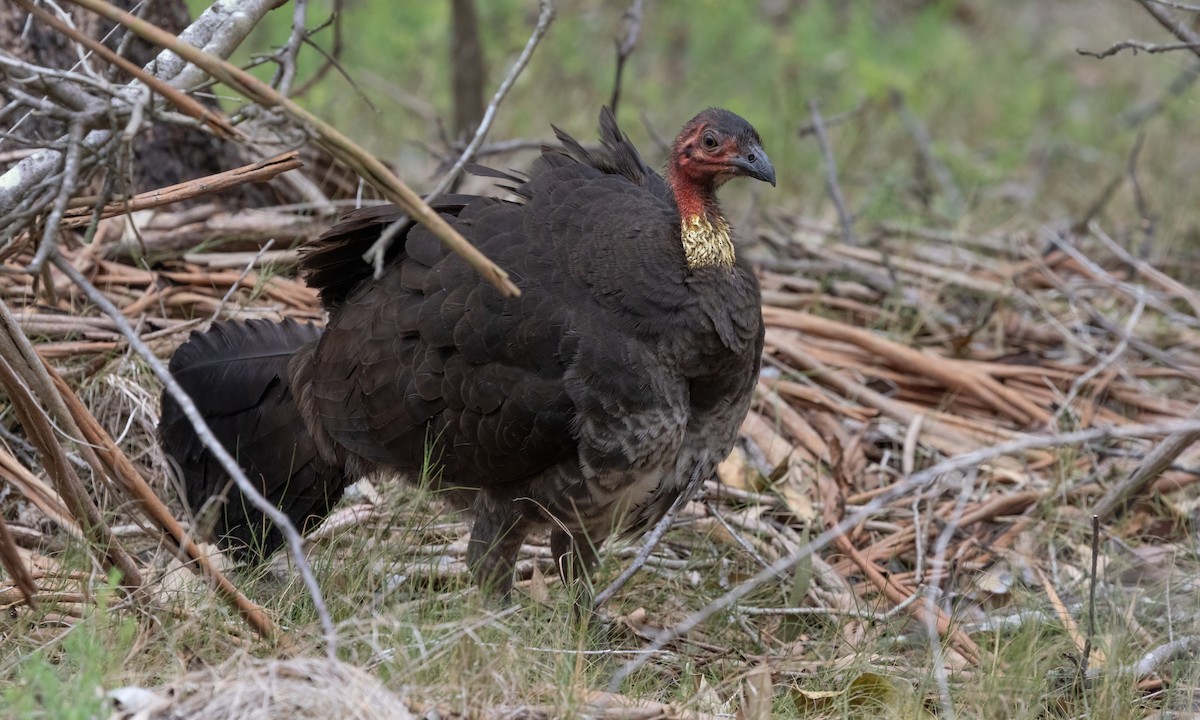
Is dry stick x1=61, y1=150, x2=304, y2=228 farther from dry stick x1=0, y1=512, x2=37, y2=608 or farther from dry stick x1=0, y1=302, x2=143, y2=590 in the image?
dry stick x1=0, y1=512, x2=37, y2=608

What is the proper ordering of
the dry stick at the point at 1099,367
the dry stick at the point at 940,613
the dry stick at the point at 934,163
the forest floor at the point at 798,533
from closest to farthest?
the dry stick at the point at 940,613, the forest floor at the point at 798,533, the dry stick at the point at 1099,367, the dry stick at the point at 934,163

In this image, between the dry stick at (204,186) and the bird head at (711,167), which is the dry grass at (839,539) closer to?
the dry stick at (204,186)

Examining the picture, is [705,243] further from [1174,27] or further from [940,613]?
[1174,27]

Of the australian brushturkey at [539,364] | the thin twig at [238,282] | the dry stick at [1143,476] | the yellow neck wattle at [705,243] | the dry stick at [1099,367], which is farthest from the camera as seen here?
the dry stick at [1099,367]

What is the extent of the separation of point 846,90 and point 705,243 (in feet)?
21.0

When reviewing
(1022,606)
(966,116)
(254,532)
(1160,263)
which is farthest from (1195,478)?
(966,116)

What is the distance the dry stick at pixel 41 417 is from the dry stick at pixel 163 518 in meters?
0.06

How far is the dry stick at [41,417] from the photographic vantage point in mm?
2854

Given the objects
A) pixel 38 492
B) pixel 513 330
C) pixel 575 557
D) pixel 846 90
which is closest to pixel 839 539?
pixel 575 557

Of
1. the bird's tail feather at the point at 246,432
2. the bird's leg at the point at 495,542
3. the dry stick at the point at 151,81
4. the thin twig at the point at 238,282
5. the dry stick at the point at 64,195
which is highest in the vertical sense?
the dry stick at the point at 151,81

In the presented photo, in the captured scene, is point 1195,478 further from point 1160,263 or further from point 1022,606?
point 1160,263

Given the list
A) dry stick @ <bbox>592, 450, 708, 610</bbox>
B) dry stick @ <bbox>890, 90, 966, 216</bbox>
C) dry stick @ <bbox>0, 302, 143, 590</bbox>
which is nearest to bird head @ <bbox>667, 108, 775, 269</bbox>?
dry stick @ <bbox>592, 450, 708, 610</bbox>

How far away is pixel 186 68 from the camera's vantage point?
122 inches

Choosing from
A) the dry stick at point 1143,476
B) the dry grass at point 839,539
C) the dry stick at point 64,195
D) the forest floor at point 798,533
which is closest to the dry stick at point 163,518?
the forest floor at point 798,533
